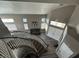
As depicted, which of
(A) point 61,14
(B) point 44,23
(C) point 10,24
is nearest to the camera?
(C) point 10,24

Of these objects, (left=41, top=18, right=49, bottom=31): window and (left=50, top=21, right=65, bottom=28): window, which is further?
(left=50, top=21, right=65, bottom=28): window

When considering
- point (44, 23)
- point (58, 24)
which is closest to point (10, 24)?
point (44, 23)

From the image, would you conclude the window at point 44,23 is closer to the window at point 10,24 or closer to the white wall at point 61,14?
the white wall at point 61,14

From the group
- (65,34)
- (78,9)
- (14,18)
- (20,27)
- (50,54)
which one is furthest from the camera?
(50,54)

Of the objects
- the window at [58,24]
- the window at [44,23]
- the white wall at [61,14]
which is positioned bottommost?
the window at [58,24]

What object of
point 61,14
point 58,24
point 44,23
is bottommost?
point 58,24

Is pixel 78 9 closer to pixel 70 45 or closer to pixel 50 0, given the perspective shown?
pixel 50 0

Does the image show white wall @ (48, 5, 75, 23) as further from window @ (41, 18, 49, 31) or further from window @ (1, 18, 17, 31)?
window @ (1, 18, 17, 31)

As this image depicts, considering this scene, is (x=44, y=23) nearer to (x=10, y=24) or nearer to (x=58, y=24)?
(x=58, y=24)

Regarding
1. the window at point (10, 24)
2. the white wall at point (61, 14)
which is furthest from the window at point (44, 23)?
the window at point (10, 24)

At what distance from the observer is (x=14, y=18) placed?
66.7 inches

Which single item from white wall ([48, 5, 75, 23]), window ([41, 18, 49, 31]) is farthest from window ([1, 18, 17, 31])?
white wall ([48, 5, 75, 23])

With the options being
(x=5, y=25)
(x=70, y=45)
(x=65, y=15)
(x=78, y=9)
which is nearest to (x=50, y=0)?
(x=78, y=9)

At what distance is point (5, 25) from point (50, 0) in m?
1.16
